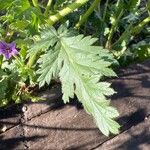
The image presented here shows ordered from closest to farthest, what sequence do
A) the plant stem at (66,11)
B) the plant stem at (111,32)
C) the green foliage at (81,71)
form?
the green foliage at (81,71) < the plant stem at (66,11) < the plant stem at (111,32)

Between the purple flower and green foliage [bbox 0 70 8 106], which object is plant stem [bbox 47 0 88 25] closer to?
the purple flower

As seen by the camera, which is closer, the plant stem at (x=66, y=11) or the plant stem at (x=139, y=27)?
the plant stem at (x=66, y=11)

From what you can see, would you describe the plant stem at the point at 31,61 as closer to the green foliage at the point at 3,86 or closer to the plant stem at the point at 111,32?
the green foliage at the point at 3,86

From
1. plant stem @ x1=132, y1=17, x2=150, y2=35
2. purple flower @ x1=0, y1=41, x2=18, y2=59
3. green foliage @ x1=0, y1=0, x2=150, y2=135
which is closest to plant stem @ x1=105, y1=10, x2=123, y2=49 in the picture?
green foliage @ x1=0, y1=0, x2=150, y2=135

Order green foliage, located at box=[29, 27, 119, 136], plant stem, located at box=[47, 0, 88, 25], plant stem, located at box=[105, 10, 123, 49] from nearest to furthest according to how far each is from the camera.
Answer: green foliage, located at box=[29, 27, 119, 136], plant stem, located at box=[47, 0, 88, 25], plant stem, located at box=[105, 10, 123, 49]

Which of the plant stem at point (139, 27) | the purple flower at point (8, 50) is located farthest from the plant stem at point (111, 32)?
the purple flower at point (8, 50)

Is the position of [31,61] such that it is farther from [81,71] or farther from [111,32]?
[111,32]

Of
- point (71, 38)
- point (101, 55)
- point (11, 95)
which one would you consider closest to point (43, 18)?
point (71, 38)

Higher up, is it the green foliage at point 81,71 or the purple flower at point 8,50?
the purple flower at point 8,50

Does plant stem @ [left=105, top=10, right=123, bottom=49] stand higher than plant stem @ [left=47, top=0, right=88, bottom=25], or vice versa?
plant stem @ [left=47, top=0, right=88, bottom=25]

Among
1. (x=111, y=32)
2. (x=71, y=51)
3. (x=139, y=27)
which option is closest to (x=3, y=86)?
(x=71, y=51)
